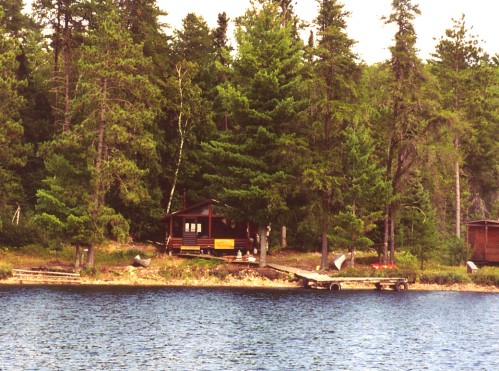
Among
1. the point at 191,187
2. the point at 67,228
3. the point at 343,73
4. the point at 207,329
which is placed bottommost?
the point at 207,329

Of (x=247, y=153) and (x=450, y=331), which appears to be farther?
(x=247, y=153)

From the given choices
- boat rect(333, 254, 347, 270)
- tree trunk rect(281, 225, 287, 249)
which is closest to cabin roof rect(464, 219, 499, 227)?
boat rect(333, 254, 347, 270)

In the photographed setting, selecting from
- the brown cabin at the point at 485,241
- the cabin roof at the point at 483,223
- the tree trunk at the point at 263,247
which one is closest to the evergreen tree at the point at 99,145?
the tree trunk at the point at 263,247

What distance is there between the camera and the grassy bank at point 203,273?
57.0 m

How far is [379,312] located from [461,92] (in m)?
37.2

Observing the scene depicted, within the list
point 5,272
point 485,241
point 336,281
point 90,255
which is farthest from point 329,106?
point 5,272

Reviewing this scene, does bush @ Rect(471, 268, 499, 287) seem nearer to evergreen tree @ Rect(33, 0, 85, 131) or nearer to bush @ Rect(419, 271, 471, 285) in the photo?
bush @ Rect(419, 271, 471, 285)

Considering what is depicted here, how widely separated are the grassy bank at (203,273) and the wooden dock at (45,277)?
2.61 feet

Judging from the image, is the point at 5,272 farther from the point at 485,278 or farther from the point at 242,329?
the point at 485,278

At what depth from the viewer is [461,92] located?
7400cm

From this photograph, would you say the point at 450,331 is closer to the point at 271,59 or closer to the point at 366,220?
the point at 366,220

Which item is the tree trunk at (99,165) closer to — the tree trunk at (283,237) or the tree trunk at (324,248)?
the tree trunk at (324,248)

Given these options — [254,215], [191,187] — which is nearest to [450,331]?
[254,215]

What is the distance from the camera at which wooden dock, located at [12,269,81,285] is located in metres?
54.2
